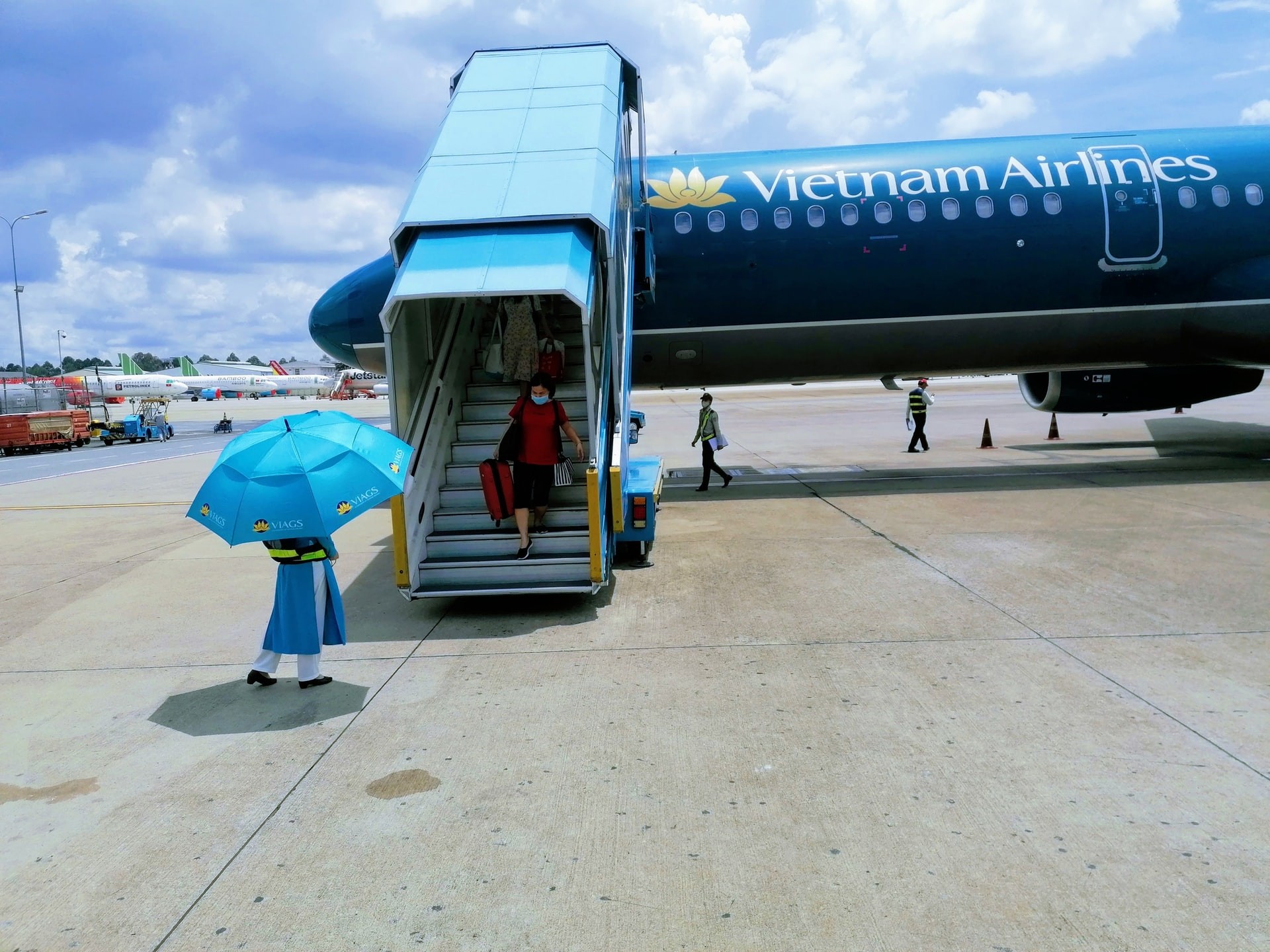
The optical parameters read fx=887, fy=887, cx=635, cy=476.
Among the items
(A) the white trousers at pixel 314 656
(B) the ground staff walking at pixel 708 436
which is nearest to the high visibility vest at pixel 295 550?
(A) the white trousers at pixel 314 656

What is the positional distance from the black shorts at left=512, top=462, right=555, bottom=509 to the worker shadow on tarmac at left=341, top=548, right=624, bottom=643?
0.88 meters

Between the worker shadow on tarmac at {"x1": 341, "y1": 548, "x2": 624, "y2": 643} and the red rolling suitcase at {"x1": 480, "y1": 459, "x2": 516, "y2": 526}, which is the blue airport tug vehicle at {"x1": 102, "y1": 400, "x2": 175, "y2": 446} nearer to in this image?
the worker shadow on tarmac at {"x1": 341, "y1": 548, "x2": 624, "y2": 643}

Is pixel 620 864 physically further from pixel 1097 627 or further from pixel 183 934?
pixel 1097 627

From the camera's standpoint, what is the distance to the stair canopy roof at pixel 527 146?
7832 mm

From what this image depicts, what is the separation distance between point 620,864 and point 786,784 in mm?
1051

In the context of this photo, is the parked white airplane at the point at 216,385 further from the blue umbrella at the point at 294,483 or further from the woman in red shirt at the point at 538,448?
the blue umbrella at the point at 294,483

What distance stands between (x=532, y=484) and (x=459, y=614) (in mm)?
1329

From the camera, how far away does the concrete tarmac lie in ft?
11.2

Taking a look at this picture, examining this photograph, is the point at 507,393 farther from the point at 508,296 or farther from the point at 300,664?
the point at 300,664

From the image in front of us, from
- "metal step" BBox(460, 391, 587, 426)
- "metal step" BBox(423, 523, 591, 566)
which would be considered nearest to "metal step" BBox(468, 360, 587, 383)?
"metal step" BBox(460, 391, 587, 426)

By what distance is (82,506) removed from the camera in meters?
16.1

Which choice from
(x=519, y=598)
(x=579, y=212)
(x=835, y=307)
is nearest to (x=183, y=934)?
(x=519, y=598)

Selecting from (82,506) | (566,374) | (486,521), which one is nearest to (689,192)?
(566,374)

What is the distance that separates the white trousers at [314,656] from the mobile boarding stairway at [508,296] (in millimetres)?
1368
